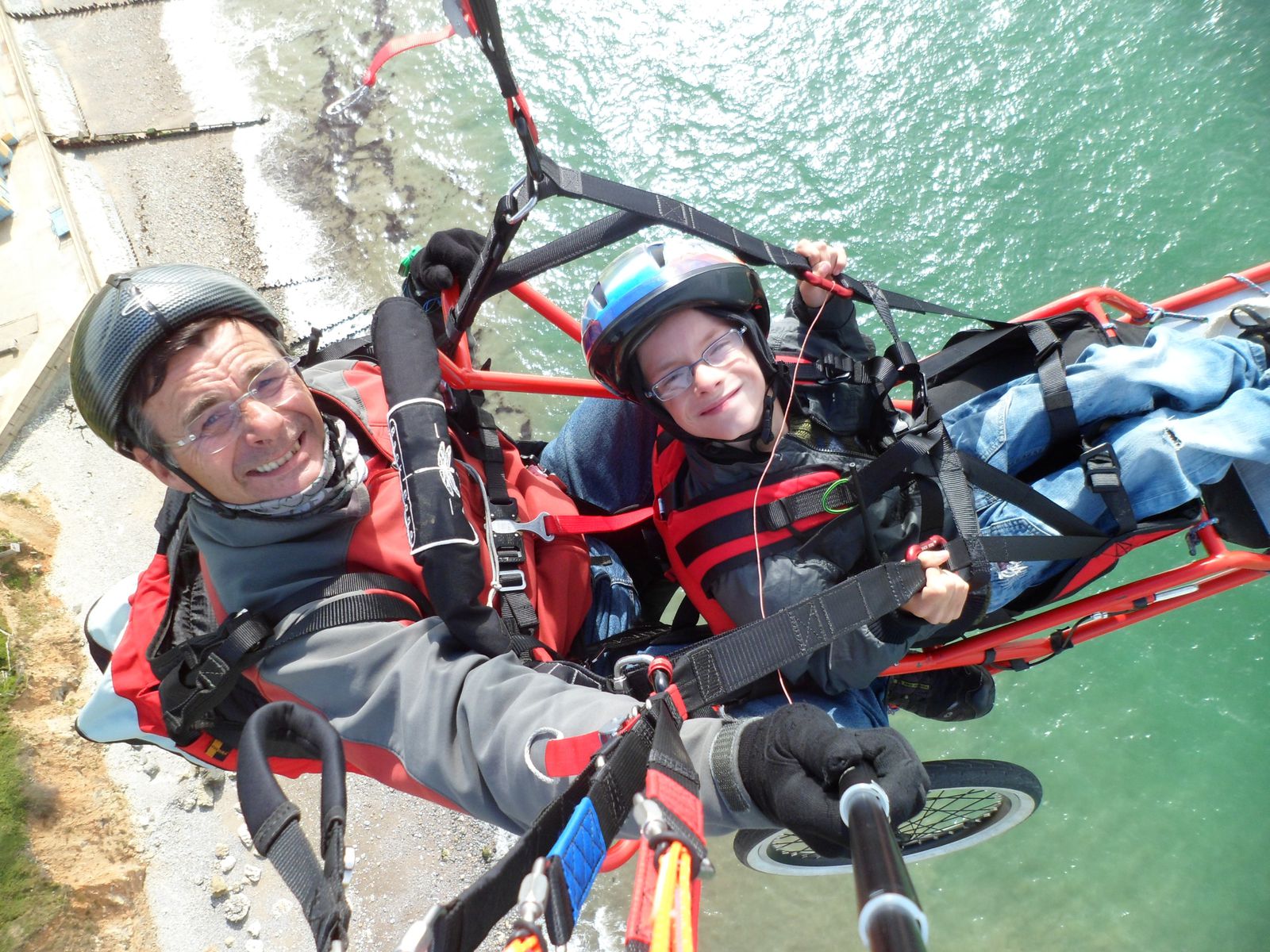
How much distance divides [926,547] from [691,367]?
73 cm

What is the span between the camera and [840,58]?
4.18 meters

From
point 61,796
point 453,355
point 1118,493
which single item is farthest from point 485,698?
point 61,796

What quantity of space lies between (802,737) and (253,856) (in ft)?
10.8

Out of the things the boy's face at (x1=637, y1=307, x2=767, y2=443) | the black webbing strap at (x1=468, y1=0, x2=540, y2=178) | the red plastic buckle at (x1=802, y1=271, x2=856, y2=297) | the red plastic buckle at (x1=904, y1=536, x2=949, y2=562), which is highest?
the black webbing strap at (x1=468, y1=0, x2=540, y2=178)

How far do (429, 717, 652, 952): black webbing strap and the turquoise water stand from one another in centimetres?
242

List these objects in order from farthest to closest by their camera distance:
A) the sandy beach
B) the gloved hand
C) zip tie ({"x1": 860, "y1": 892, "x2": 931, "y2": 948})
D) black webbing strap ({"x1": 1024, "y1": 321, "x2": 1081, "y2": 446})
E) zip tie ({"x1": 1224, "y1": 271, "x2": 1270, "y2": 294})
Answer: the sandy beach → zip tie ({"x1": 1224, "y1": 271, "x2": 1270, "y2": 294}) → black webbing strap ({"x1": 1024, "y1": 321, "x2": 1081, "y2": 446}) → the gloved hand → zip tie ({"x1": 860, "y1": 892, "x2": 931, "y2": 948})

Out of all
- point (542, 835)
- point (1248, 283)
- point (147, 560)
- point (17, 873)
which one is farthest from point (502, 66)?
point (17, 873)

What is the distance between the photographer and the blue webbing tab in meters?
1.04

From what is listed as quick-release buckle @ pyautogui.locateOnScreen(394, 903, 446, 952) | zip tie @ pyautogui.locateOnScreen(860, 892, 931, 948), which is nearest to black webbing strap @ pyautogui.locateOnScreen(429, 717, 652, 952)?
quick-release buckle @ pyautogui.locateOnScreen(394, 903, 446, 952)

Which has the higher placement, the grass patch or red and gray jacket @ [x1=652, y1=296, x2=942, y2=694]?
red and gray jacket @ [x1=652, y1=296, x2=942, y2=694]

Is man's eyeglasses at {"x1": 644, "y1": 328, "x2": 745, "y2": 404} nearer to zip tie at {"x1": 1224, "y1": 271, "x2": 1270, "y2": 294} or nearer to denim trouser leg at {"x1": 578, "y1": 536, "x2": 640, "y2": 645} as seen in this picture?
denim trouser leg at {"x1": 578, "y1": 536, "x2": 640, "y2": 645}

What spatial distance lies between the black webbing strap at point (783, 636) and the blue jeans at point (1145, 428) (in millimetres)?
553

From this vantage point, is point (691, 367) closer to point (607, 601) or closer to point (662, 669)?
point (607, 601)

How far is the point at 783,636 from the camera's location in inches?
63.5
